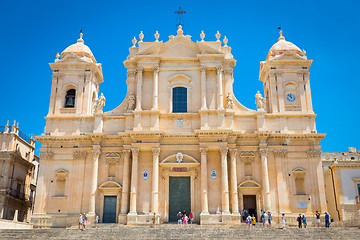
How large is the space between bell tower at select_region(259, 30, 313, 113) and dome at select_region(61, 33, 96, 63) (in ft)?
50.3

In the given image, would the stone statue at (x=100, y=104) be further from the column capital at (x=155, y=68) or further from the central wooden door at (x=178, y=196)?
the central wooden door at (x=178, y=196)

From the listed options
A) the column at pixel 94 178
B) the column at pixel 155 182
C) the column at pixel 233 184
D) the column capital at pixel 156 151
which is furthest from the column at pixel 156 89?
the column at pixel 233 184

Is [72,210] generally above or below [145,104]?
below

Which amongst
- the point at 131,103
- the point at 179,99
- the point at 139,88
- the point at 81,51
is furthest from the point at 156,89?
the point at 81,51

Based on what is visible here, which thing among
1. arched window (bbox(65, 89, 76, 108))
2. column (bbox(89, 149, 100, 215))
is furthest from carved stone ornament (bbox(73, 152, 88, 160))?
arched window (bbox(65, 89, 76, 108))

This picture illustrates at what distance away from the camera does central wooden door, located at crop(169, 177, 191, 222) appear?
96.3 ft

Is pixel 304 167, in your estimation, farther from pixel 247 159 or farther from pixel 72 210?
pixel 72 210

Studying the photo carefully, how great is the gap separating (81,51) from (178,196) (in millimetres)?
15240

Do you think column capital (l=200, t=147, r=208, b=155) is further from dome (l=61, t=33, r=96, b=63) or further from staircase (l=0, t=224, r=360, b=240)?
dome (l=61, t=33, r=96, b=63)

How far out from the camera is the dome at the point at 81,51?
112 ft

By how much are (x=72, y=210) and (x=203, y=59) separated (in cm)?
1566

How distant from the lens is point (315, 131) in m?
30.5

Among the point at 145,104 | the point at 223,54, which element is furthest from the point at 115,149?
the point at 223,54

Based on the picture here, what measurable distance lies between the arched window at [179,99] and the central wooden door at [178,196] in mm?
5688
